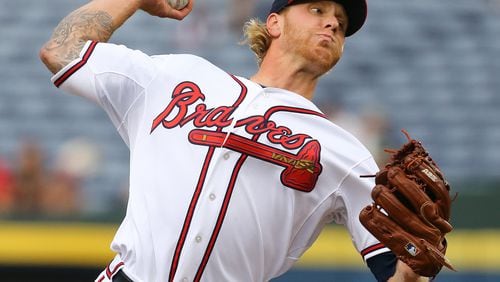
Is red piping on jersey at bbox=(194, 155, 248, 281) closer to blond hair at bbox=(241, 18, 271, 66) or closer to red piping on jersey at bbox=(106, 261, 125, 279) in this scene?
red piping on jersey at bbox=(106, 261, 125, 279)

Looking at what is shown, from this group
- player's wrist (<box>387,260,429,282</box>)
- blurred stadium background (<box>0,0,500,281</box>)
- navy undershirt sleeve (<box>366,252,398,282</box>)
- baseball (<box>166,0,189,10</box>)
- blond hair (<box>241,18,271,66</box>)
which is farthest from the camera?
blurred stadium background (<box>0,0,500,281</box>)

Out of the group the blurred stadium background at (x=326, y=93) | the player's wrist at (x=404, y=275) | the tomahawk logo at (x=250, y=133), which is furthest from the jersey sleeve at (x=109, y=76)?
the blurred stadium background at (x=326, y=93)

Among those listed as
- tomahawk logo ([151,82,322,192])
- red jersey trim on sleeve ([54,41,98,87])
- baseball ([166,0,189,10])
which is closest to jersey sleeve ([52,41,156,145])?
red jersey trim on sleeve ([54,41,98,87])

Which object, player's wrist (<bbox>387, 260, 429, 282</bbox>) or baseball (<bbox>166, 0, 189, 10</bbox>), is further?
baseball (<bbox>166, 0, 189, 10</bbox>)

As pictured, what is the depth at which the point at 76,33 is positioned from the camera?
348 centimetres

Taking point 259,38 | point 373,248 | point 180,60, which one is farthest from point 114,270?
point 259,38

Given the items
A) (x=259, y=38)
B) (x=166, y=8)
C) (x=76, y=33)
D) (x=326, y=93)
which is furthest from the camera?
(x=326, y=93)

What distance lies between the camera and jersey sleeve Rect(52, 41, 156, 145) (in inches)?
134

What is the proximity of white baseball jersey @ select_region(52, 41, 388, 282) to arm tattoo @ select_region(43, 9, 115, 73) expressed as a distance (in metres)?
0.04

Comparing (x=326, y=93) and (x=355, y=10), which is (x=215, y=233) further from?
(x=326, y=93)

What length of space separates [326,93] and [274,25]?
6.20 metres

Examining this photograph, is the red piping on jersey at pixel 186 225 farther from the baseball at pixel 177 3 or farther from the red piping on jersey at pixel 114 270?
the baseball at pixel 177 3

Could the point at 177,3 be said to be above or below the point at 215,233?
above

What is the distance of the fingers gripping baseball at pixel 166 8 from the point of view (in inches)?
141
